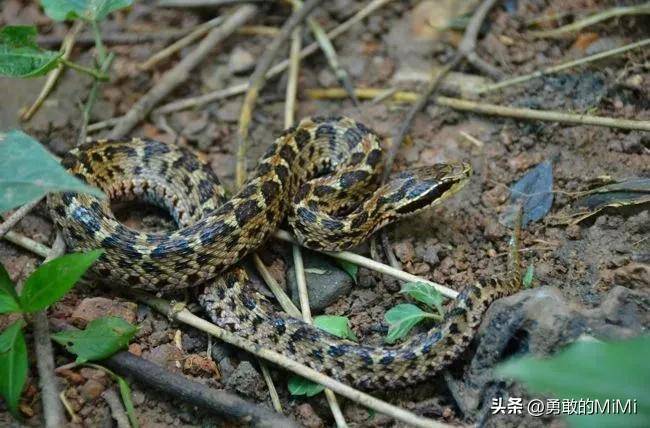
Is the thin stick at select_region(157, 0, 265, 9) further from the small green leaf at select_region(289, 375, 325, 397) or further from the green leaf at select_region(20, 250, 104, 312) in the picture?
the small green leaf at select_region(289, 375, 325, 397)

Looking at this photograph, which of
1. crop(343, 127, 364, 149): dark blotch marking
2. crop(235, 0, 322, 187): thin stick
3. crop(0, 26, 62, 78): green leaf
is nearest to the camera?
crop(0, 26, 62, 78): green leaf

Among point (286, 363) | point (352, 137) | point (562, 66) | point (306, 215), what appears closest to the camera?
point (286, 363)

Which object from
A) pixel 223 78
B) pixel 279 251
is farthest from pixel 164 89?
pixel 279 251

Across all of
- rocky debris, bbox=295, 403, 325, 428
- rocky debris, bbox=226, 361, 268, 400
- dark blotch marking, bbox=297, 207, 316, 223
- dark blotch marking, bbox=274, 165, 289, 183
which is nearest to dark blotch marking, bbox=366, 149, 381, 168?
dark blotch marking, bbox=274, 165, 289, 183

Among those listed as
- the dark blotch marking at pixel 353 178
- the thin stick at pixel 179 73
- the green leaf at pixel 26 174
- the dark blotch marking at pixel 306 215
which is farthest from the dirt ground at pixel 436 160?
the green leaf at pixel 26 174

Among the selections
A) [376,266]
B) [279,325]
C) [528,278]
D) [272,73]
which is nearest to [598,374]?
[528,278]

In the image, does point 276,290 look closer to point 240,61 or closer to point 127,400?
point 127,400
